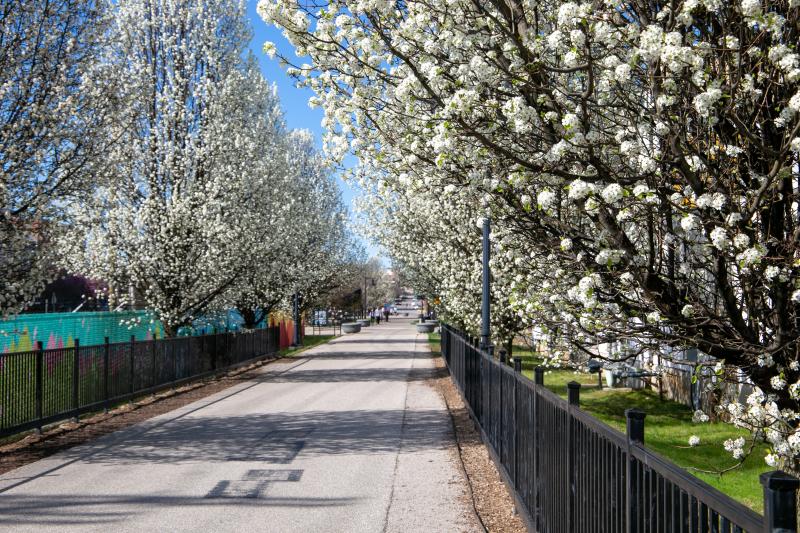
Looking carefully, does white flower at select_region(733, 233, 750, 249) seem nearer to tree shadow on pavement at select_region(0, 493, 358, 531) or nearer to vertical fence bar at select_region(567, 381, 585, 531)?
vertical fence bar at select_region(567, 381, 585, 531)

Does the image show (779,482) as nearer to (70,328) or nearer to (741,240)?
(741,240)

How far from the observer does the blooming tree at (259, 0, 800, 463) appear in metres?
5.08

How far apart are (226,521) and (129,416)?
8985 mm

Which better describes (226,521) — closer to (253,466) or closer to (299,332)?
(253,466)

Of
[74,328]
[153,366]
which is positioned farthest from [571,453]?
[74,328]

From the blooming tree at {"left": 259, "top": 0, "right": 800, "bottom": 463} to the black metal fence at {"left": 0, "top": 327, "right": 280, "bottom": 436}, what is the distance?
27.2 ft

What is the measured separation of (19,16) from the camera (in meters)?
12.1

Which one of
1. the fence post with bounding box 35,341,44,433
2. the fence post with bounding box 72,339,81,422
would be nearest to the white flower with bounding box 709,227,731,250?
the fence post with bounding box 35,341,44,433

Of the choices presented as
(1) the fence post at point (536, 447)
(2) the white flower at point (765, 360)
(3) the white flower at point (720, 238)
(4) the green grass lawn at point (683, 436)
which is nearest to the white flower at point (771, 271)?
(3) the white flower at point (720, 238)

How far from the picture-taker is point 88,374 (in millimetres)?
15438

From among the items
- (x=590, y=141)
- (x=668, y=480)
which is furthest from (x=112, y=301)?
(x=668, y=480)

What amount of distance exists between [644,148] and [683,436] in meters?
8.46

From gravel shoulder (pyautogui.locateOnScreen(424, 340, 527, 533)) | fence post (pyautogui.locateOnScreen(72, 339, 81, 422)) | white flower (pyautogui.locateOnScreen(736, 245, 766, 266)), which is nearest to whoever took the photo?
white flower (pyautogui.locateOnScreen(736, 245, 766, 266))

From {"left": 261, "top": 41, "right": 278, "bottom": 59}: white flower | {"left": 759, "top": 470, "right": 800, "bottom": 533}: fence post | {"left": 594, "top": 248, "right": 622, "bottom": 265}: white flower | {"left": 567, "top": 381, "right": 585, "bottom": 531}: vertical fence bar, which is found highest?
{"left": 261, "top": 41, "right": 278, "bottom": 59}: white flower
